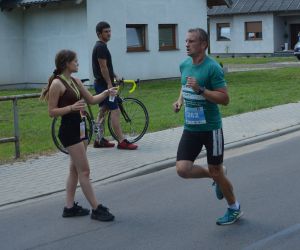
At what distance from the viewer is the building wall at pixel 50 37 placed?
2316 centimetres

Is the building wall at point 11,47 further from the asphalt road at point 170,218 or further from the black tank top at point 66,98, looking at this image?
the black tank top at point 66,98

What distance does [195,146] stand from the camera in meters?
6.35

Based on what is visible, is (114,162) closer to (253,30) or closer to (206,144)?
(206,144)

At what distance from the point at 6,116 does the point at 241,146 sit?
6.31m

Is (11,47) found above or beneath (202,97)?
above

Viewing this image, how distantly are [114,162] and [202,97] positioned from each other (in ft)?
12.8

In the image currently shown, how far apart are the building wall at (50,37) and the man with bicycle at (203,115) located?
55.7 ft

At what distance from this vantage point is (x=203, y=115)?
6258mm

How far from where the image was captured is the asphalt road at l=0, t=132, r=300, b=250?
6.05 m

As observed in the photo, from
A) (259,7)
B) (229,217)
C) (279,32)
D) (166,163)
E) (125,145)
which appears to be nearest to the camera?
(229,217)

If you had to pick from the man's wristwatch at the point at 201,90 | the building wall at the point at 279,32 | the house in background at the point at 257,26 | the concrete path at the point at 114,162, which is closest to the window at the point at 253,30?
the house in background at the point at 257,26

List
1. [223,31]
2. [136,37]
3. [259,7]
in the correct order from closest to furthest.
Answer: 1. [136,37]
2. [259,7]
3. [223,31]

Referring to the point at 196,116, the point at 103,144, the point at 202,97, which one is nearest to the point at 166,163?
the point at 103,144

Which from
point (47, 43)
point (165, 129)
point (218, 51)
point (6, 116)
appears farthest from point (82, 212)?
point (218, 51)
